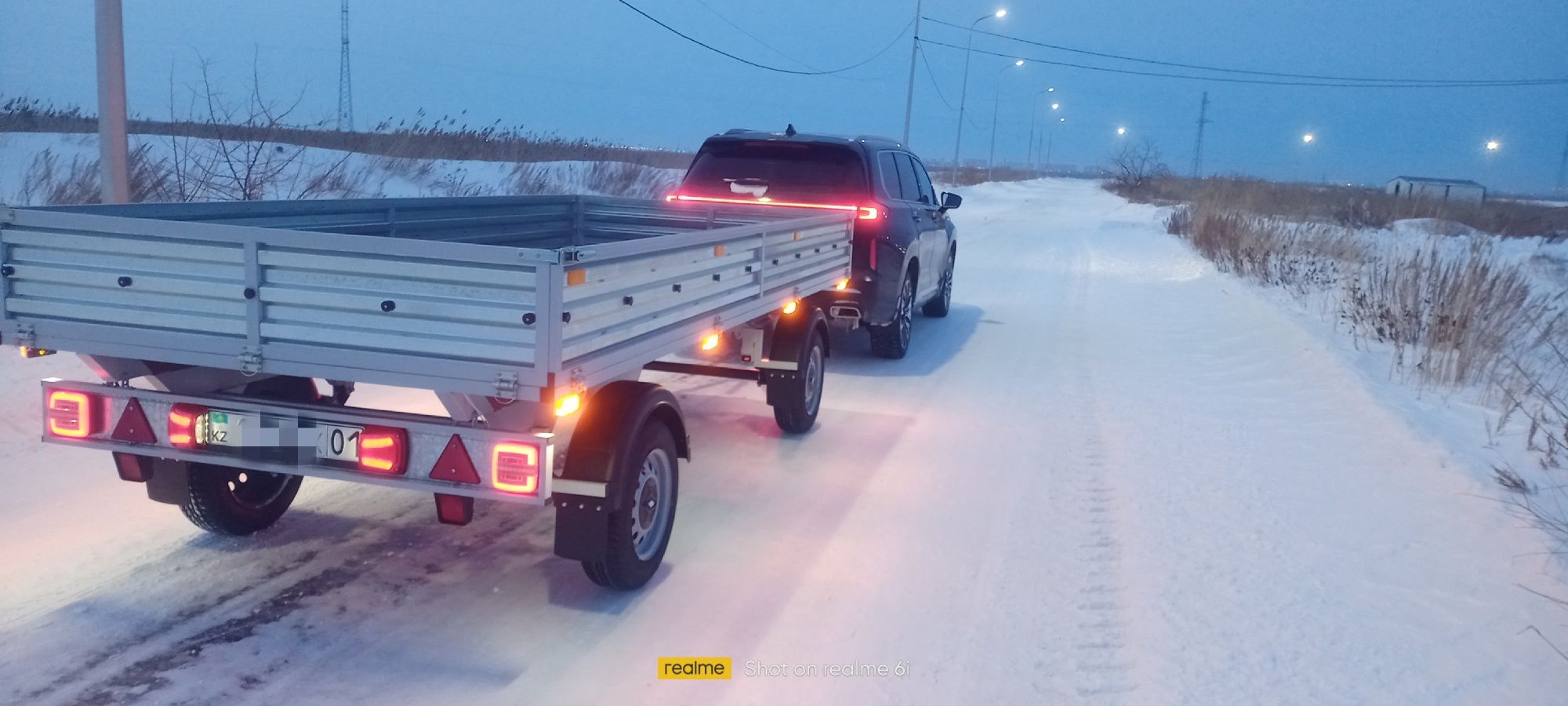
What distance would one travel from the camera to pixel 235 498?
196 inches

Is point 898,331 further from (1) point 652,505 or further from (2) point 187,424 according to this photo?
(2) point 187,424

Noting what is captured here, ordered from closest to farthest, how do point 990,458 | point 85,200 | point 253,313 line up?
point 253,313 → point 990,458 → point 85,200

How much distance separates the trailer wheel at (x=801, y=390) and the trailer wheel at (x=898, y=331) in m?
2.16

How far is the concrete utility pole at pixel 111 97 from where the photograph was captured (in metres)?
7.38

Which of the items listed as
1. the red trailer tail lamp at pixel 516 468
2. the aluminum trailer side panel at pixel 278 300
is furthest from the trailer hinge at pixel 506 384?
the red trailer tail lamp at pixel 516 468

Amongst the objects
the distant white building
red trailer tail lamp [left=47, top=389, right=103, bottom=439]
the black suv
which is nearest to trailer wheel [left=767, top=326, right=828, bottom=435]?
the black suv

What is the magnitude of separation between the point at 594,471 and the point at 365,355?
934mm

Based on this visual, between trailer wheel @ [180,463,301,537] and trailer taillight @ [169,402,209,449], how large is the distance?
0.66 m

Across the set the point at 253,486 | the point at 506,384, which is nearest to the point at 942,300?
the point at 253,486

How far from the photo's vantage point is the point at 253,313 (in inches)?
149

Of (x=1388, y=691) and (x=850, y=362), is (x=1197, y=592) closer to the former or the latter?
(x=1388, y=691)

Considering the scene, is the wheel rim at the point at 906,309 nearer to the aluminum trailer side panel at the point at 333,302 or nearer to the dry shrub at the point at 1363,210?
the aluminum trailer side panel at the point at 333,302

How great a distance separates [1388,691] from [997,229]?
25769mm

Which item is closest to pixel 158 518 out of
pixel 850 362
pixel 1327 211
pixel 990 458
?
pixel 990 458
